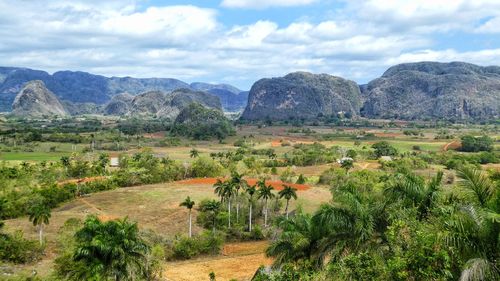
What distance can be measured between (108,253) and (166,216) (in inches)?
1522

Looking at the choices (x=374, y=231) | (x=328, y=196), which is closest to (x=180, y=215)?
(x=328, y=196)

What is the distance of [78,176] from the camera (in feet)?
303

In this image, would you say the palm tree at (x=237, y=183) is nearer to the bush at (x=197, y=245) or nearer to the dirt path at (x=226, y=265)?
the dirt path at (x=226, y=265)

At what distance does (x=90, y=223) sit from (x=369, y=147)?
12742cm

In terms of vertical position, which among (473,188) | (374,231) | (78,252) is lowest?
(78,252)

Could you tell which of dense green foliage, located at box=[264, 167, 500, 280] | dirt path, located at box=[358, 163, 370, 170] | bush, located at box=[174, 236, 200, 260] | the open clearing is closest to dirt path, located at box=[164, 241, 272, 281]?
the open clearing

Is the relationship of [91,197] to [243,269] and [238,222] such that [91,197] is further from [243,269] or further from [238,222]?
[243,269]

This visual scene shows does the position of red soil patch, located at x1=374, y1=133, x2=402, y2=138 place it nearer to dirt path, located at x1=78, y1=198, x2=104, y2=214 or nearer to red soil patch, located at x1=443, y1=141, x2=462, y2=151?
red soil patch, located at x1=443, y1=141, x2=462, y2=151

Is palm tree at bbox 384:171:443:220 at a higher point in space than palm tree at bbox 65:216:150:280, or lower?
higher

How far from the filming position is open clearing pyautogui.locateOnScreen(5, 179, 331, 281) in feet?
148

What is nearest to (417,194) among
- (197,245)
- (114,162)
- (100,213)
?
(197,245)

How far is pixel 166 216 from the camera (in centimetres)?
6462

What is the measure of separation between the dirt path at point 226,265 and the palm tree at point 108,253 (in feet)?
49.5

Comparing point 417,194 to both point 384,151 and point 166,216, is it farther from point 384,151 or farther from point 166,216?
point 384,151
